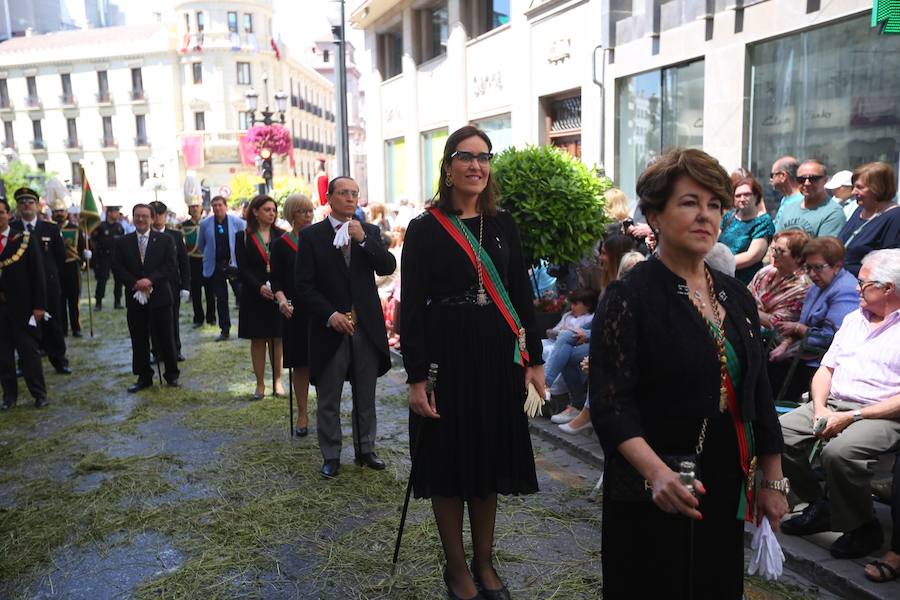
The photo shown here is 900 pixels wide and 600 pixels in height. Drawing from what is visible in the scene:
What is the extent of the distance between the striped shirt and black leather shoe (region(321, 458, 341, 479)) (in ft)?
11.2

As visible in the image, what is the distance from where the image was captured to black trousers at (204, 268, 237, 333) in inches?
474

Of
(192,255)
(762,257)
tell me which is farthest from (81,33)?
(762,257)

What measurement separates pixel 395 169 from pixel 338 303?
20.5m

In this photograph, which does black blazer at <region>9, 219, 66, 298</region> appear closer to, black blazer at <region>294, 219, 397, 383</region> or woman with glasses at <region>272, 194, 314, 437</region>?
woman with glasses at <region>272, 194, 314, 437</region>

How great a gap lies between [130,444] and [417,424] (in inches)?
156

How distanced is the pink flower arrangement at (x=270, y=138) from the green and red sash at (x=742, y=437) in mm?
21890

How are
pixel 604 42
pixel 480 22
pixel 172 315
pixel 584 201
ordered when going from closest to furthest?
pixel 584 201 → pixel 172 315 → pixel 604 42 → pixel 480 22

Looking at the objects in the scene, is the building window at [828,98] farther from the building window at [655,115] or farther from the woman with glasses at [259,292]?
the woman with glasses at [259,292]

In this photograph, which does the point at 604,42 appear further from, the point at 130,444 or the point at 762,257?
the point at 130,444

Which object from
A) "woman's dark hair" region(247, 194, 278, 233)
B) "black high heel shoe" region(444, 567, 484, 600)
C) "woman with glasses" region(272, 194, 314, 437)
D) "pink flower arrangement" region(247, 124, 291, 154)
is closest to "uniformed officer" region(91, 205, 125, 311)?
"pink flower arrangement" region(247, 124, 291, 154)

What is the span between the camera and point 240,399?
8.20 metres

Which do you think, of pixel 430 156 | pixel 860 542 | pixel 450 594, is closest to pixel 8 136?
pixel 430 156

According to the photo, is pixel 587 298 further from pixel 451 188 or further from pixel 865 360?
pixel 451 188

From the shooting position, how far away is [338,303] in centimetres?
566
